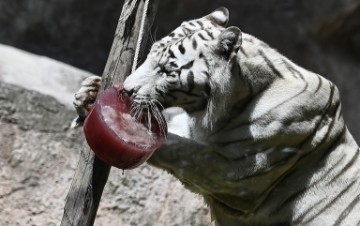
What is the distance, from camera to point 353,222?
9.11 feet

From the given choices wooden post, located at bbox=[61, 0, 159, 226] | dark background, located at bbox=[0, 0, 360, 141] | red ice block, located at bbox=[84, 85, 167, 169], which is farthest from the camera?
dark background, located at bbox=[0, 0, 360, 141]

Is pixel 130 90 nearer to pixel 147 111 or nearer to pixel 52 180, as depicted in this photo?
pixel 147 111

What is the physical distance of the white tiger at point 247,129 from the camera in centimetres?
244

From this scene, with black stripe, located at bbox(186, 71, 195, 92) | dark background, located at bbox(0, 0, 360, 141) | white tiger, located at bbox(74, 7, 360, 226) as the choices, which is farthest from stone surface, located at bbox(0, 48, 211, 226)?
dark background, located at bbox(0, 0, 360, 141)

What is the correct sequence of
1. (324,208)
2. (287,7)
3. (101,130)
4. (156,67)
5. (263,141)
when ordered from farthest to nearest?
(287,7)
(324,208)
(263,141)
(156,67)
(101,130)

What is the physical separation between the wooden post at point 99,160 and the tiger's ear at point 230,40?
0.76ft

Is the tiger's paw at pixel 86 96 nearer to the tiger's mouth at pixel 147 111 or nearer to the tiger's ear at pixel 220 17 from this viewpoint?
the tiger's mouth at pixel 147 111

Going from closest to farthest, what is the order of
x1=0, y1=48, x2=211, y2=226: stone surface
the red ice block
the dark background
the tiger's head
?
the red ice block, the tiger's head, x1=0, y1=48, x2=211, y2=226: stone surface, the dark background

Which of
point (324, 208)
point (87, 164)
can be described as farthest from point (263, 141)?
point (87, 164)

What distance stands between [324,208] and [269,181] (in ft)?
0.83

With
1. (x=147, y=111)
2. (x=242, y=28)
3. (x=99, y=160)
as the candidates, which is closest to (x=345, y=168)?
(x=147, y=111)

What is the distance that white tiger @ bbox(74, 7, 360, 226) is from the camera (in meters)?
2.44

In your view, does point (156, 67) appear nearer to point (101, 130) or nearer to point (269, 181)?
point (101, 130)

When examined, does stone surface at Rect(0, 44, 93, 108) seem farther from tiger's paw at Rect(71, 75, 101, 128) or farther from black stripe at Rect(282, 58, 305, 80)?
black stripe at Rect(282, 58, 305, 80)
